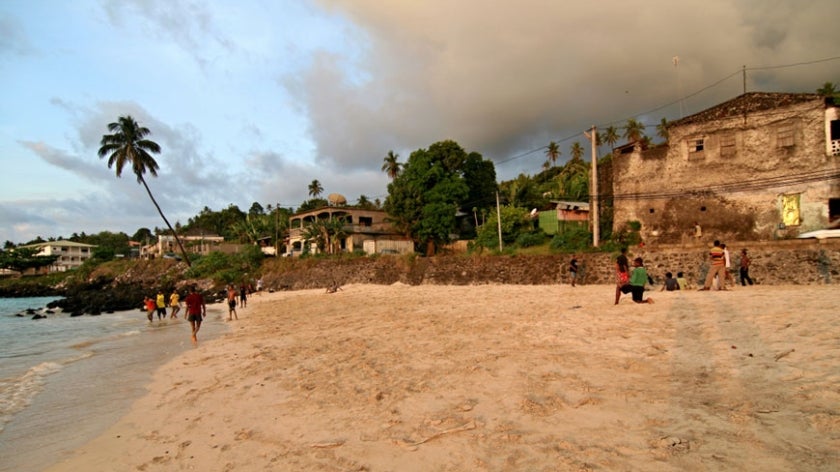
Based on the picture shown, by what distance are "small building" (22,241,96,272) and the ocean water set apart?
9876 cm

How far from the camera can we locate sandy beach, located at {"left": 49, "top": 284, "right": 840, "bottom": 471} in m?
4.07

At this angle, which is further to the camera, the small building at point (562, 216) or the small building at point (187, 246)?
the small building at point (187, 246)

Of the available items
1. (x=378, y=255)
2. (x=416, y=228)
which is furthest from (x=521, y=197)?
(x=378, y=255)

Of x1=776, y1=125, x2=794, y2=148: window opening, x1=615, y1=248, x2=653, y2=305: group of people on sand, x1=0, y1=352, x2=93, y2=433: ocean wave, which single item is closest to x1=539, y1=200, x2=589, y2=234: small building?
x1=776, y1=125, x2=794, y2=148: window opening

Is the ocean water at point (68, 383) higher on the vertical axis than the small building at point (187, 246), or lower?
lower

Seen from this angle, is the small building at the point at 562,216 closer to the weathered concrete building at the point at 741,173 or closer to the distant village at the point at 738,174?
the distant village at the point at 738,174

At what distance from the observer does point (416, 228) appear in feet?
130

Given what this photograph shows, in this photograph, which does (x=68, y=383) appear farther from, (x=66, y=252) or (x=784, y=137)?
(x=66, y=252)

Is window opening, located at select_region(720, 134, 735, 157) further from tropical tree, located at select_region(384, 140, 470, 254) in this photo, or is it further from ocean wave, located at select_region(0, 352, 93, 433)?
ocean wave, located at select_region(0, 352, 93, 433)

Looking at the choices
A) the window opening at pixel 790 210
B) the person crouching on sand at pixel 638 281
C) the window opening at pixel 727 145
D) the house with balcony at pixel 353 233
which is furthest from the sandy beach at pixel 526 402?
the house with balcony at pixel 353 233

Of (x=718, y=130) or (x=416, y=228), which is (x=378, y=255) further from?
(x=718, y=130)

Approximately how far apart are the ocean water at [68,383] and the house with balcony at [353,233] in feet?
76.9

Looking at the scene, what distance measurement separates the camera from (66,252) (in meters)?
101

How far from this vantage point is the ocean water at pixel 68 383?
20.3 ft
